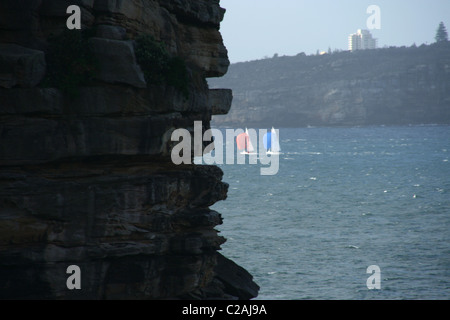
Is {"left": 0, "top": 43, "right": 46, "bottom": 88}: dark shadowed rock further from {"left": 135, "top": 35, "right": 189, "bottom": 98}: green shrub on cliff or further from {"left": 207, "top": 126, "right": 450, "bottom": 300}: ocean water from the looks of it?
{"left": 207, "top": 126, "right": 450, "bottom": 300}: ocean water

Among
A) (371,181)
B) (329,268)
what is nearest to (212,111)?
(329,268)

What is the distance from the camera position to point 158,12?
91.0 ft

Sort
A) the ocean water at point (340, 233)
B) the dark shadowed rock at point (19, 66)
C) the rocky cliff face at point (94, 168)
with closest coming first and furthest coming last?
the dark shadowed rock at point (19, 66), the rocky cliff face at point (94, 168), the ocean water at point (340, 233)

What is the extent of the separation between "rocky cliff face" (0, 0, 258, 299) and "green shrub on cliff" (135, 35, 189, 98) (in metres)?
0.36

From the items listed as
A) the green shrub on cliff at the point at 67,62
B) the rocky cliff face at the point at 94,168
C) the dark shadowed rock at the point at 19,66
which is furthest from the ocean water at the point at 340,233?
the dark shadowed rock at the point at 19,66

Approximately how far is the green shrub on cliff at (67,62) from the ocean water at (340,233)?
967 inches

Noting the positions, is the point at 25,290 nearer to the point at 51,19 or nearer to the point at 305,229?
the point at 51,19

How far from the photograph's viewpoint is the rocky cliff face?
23.9 meters

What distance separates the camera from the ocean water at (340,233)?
4831 centimetres

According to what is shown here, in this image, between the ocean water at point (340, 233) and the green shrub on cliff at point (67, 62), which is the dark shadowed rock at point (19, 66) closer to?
the green shrub on cliff at point (67, 62)

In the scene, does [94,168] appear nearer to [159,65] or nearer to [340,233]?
[159,65]

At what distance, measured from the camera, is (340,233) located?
6869 cm

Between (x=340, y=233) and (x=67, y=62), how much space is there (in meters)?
48.9

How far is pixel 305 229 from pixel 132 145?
4768 centimetres
